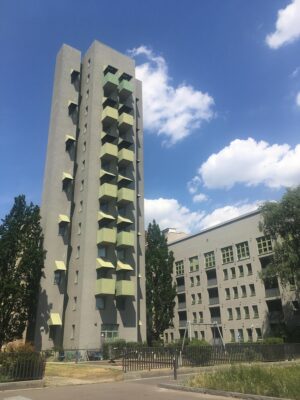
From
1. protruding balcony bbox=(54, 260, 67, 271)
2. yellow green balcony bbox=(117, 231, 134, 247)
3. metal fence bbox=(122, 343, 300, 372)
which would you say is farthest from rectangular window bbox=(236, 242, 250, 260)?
protruding balcony bbox=(54, 260, 67, 271)

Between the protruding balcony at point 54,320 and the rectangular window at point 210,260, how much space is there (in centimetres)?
2919

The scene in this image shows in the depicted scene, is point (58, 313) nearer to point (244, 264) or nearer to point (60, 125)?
point (60, 125)

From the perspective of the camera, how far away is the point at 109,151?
164 feet

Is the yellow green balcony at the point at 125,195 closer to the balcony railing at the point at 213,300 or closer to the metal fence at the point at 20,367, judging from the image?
the balcony railing at the point at 213,300

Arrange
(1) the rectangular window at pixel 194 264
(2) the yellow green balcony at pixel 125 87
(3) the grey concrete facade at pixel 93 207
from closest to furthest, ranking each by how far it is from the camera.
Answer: (3) the grey concrete facade at pixel 93 207, (2) the yellow green balcony at pixel 125 87, (1) the rectangular window at pixel 194 264

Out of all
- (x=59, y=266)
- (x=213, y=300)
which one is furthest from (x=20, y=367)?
(x=213, y=300)

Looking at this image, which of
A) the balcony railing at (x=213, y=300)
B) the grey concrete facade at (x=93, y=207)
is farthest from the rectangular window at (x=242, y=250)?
the grey concrete facade at (x=93, y=207)

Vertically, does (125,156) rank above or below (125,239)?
above

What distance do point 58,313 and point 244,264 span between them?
93.0 ft

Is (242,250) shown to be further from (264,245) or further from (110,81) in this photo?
(110,81)

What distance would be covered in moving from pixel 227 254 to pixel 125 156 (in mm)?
23450

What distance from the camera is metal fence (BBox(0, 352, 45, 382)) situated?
708 inches

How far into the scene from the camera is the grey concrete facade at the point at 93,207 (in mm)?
43531

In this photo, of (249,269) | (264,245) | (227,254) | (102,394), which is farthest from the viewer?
(227,254)
